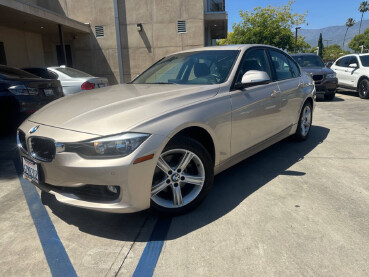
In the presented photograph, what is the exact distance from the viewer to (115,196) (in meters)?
2.39

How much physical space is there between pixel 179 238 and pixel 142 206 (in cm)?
43

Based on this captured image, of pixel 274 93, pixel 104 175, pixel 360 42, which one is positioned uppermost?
pixel 360 42

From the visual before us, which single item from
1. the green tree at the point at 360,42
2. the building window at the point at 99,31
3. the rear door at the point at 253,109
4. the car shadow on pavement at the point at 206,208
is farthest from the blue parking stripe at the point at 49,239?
the green tree at the point at 360,42

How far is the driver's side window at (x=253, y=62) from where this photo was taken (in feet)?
11.6

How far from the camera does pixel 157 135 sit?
2.43 m

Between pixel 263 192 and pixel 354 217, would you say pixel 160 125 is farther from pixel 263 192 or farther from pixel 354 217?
pixel 354 217

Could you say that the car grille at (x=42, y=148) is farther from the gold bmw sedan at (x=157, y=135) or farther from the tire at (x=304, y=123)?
the tire at (x=304, y=123)

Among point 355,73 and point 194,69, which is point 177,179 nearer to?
point 194,69

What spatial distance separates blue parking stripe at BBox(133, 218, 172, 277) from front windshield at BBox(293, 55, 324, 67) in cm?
1026

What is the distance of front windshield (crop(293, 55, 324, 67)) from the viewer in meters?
11.2

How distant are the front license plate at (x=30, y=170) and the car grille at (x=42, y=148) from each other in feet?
0.30

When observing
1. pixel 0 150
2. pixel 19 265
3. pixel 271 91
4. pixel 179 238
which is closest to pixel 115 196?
pixel 179 238

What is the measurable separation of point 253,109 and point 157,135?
1.54 m

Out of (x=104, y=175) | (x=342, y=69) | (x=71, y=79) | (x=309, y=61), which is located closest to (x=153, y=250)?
(x=104, y=175)
